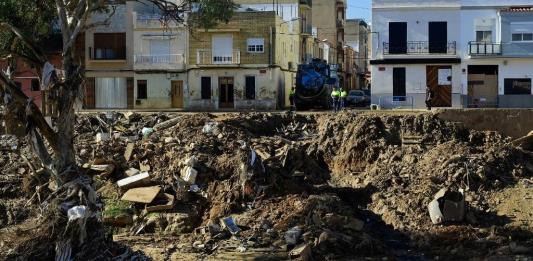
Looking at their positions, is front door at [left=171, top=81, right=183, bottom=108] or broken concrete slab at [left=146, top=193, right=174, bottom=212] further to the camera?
front door at [left=171, top=81, right=183, bottom=108]

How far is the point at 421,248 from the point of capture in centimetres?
1599

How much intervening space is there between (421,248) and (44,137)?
27.2ft

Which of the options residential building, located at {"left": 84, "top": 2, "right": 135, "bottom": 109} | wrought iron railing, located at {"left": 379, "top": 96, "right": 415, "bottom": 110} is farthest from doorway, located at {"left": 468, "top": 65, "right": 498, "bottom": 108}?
residential building, located at {"left": 84, "top": 2, "right": 135, "bottom": 109}

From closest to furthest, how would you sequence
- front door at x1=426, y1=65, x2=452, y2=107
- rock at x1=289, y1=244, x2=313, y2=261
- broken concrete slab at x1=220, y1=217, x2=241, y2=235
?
rock at x1=289, y1=244, x2=313, y2=261 < broken concrete slab at x1=220, y1=217, x2=241, y2=235 < front door at x1=426, y1=65, x2=452, y2=107

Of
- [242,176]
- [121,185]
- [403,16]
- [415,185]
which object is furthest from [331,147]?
[403,16]

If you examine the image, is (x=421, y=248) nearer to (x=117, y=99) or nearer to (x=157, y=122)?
(x=157, y=122)

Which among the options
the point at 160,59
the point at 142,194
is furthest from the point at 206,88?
the point at 142,194

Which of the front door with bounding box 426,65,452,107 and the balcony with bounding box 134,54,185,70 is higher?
the balcony with bounding box 134,54,185,70

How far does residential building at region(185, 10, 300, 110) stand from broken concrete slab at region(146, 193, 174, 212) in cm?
3371

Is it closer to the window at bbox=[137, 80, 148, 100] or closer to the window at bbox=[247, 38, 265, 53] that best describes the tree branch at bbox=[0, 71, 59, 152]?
the window at bbox=[247, 38, 265, 53]

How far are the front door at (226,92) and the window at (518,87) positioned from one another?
18658mm

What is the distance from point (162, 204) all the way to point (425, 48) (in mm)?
30547

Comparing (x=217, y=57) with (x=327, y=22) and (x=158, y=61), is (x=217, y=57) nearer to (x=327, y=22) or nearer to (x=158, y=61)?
(x=158, y=61)

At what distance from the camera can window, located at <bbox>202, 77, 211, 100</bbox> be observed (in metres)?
51.8
